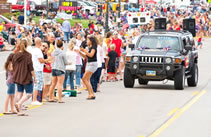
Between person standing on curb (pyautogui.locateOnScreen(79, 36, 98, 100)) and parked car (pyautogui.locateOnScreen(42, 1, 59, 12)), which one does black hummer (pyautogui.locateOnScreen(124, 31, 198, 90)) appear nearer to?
person standing on curb (pyautogui.locateOnScreen(79, 36, 98, 100))

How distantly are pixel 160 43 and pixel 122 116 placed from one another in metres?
7.54

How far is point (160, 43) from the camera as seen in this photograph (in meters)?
22.2

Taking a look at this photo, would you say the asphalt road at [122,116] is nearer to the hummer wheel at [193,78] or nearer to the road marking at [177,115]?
the road marking at [177,115]

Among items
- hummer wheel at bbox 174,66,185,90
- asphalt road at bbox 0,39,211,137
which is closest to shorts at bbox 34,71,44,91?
asphalt road at bbox 0,39,211,137

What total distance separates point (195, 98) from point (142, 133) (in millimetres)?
6929

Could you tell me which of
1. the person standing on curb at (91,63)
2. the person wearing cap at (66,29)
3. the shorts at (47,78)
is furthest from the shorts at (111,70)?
the person wearing cap at (66,29)

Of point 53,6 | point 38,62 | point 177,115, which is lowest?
point 177,115

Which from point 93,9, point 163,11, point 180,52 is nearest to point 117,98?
point 180,52

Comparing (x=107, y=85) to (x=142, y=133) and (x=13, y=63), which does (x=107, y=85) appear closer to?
(x=13, y=63)

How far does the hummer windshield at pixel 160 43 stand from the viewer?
2209 centimetres

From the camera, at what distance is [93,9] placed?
7888cm

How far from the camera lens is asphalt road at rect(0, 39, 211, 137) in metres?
12.8

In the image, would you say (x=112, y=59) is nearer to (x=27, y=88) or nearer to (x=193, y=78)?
(x=193, y=78)

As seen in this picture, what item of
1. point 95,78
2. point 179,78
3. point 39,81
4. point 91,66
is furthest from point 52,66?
point 179,78
